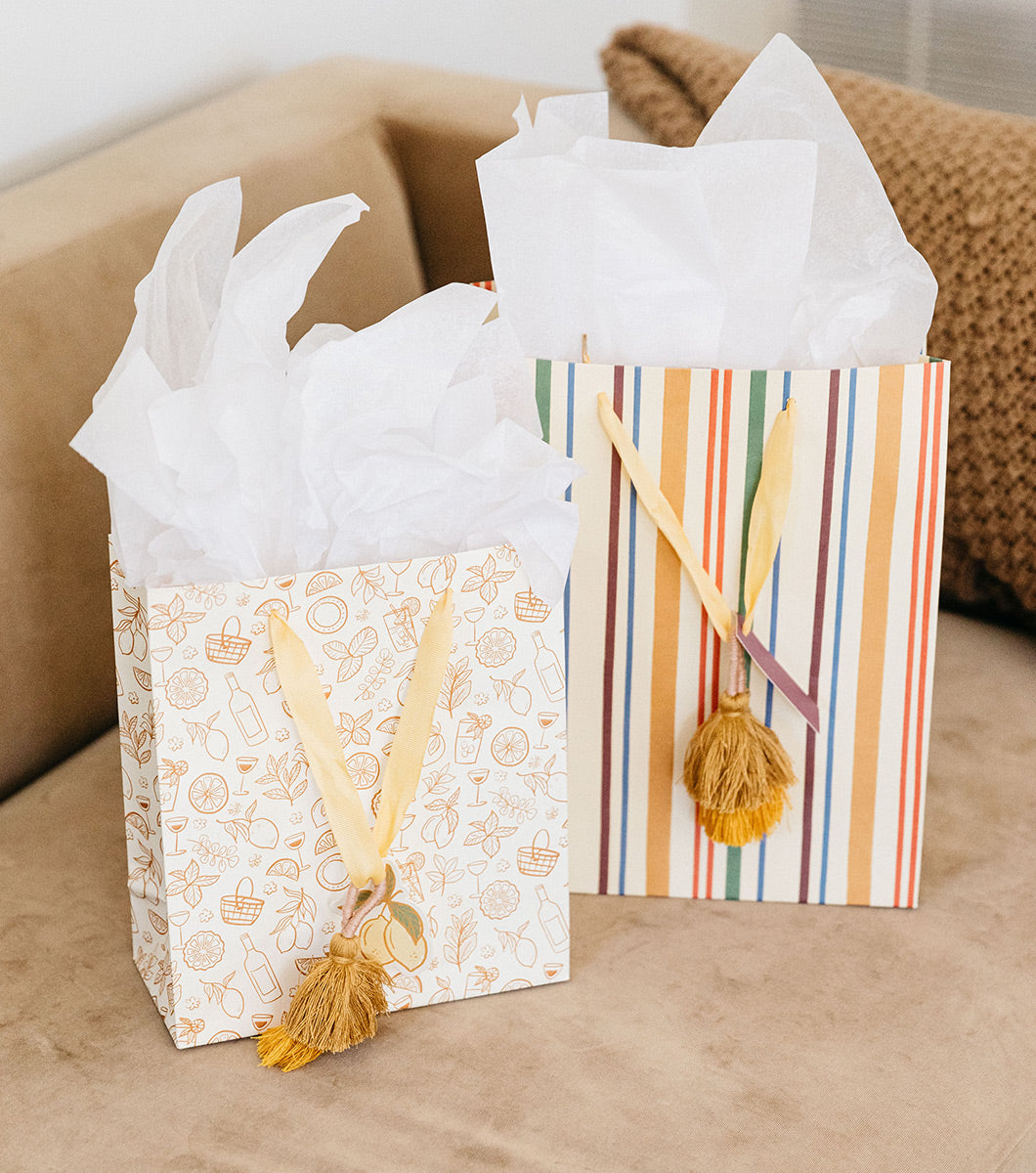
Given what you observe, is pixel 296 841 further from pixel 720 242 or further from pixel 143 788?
pixel 720 242

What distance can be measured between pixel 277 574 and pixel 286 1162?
273 mm

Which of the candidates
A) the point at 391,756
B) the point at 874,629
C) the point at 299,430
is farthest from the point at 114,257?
the point at 874,629

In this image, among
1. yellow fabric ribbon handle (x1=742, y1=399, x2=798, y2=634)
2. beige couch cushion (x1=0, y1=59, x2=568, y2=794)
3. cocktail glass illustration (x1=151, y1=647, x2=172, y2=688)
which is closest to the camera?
cocktail glass illustration (x1=151, y1=647, x2=172, y2=688)

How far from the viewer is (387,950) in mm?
668

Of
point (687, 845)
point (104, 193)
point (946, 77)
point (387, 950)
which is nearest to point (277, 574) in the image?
point (387, 950)

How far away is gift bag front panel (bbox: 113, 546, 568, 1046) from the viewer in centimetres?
61

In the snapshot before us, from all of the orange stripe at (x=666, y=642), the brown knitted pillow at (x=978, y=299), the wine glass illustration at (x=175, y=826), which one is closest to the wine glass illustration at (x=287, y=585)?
the wine glass illustration at (x=175, y=826)

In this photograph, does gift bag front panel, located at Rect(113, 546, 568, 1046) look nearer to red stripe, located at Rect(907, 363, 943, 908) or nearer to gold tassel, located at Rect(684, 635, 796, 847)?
gold tassel, located at Rect(684, 635, 796, 847)

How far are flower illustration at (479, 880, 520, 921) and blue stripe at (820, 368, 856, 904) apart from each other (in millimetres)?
202

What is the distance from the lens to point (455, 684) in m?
0.65

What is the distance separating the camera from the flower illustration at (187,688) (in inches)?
23.7

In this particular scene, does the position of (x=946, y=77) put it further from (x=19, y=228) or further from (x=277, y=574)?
(x=277, y=574)

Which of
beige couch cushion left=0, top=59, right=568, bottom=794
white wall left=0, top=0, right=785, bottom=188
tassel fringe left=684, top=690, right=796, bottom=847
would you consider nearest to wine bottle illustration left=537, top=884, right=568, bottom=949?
tassel fringe left=684, top=690, right=796, bottom=847

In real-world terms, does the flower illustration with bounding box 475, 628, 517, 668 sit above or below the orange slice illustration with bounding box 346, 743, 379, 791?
above
